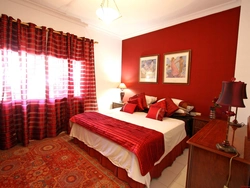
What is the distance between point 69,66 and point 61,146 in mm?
1792

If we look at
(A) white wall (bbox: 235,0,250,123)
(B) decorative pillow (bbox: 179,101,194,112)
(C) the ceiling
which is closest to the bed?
(B) decorative pillow (bbox: 179,101,194,112)

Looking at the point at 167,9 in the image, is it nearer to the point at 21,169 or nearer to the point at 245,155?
the point at 245,155

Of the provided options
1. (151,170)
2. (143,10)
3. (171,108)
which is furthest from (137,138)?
(143,10)

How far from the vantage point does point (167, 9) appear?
264 centimetres

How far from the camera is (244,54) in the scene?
2.08m

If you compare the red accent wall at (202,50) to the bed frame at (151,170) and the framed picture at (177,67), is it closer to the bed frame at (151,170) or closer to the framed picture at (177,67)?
the framed picture at (177,67)

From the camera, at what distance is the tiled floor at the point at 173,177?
1.70 meters

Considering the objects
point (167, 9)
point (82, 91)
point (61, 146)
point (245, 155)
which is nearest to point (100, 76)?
→ point (82, 91)

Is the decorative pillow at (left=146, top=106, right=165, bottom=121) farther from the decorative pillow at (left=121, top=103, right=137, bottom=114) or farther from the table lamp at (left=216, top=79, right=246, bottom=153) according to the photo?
the table lamp at (left=216, top=79, right=246, bottom=153)

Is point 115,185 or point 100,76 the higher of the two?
point 100,76

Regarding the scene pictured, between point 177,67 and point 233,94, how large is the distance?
7.15ft

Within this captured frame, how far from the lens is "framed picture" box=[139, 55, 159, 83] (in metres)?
3.53

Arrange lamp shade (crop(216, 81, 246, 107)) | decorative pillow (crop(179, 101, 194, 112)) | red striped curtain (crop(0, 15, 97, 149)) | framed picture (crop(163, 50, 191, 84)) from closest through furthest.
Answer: lamp shade (crop(216, 81, 246, 107)) → red striped curtain (crop(0, 15, 97, 149)) → decorative pillow (crop(179, 101, 194, 112)) → framed picture (crop(163, 50, 191, 84))

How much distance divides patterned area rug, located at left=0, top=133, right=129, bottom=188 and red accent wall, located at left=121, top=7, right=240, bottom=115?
233 centimetres
